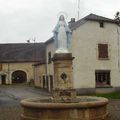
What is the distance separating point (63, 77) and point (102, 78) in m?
19.9

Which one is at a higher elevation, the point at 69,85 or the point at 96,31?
the point at 96,31

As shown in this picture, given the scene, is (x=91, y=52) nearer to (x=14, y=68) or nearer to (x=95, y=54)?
(x=95, y=54)

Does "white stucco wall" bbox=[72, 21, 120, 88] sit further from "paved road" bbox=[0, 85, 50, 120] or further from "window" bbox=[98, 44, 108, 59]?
"paved road" bbox=[0, 85, 50, 120]

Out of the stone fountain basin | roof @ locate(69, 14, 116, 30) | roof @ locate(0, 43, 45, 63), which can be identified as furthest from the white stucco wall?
roof @ locate(0, 43, 45, 63)

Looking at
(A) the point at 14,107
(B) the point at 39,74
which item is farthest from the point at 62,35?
(B) the point at 39,74

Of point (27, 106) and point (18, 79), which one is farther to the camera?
point (18, 79)

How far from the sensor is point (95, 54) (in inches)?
→ 1305

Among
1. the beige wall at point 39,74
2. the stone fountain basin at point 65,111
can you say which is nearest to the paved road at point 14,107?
the stone fountain basin at point 65,111

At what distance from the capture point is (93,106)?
39.9ft

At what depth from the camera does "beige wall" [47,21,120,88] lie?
106ft

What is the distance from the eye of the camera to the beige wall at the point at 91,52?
32219 millimetres

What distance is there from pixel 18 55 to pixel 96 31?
31399 mm

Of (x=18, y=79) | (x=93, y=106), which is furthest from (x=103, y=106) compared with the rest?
(x=18, y=79)

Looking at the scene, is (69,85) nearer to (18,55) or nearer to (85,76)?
(85,76)
